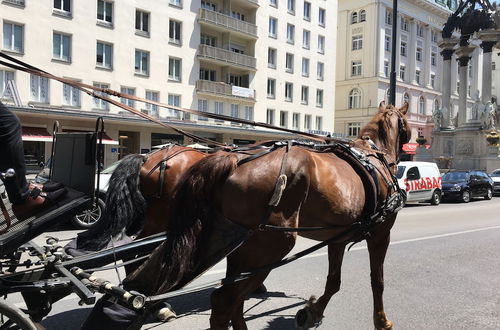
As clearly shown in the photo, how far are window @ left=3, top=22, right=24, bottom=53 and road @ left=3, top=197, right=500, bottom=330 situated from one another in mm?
25057

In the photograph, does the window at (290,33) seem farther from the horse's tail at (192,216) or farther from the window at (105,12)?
the horse's tail at (192,216)

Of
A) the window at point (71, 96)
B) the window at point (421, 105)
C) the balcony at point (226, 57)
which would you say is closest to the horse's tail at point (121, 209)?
the window at point (71, 96)

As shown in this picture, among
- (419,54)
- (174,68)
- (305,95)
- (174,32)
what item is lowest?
(305,95)

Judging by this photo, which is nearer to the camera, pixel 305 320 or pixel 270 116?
pixel 305 320

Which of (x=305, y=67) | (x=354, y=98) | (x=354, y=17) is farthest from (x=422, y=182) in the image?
(x=354, y=17)

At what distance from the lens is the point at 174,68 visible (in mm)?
34969

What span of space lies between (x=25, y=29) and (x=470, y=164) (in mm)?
31564

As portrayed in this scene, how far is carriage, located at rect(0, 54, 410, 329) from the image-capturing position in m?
3.22

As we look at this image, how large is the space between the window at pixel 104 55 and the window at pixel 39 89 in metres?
4.07

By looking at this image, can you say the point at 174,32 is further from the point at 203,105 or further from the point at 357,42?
the point at 357,42

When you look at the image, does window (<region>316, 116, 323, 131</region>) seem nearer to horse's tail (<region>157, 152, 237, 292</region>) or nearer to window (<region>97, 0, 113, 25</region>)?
window (<region>97, 0, 113, 25</region>)

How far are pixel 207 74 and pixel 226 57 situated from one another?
86.1 inches

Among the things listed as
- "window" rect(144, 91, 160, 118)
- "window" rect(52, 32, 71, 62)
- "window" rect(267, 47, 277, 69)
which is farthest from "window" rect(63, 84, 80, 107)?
"window" rect(267, 47, 277, 69)

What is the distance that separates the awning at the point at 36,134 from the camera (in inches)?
1037
